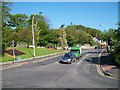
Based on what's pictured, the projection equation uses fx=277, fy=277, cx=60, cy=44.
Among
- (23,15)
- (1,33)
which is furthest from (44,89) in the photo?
(23,15)

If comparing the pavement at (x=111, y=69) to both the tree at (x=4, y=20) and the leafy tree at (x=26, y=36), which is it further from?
the leafy tree at (x=26, y=36)

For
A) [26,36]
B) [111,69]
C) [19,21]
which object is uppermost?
[19,21]

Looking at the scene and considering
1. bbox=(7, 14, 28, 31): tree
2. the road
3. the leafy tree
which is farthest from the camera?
bbox=(7, 14, 28, 31): tree

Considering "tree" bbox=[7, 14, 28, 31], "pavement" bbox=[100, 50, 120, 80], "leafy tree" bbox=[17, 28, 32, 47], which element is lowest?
"pavement" bbox=[100, 50, 120, 80]

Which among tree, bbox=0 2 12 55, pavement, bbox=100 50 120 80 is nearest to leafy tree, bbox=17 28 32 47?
tree, bbox=0 2 12 55


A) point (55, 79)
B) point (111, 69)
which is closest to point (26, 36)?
point (111, 69)

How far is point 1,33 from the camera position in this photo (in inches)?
1740

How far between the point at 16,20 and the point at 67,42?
80.9 ft

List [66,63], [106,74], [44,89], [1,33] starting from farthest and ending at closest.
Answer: [1,33] → [66,63] → [106,74] → [44,89]

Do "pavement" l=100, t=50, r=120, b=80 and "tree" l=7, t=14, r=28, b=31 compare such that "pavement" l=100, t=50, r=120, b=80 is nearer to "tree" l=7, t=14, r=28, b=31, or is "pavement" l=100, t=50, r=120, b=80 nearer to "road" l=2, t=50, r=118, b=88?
"road" l=2, t=50, r=118, b=88

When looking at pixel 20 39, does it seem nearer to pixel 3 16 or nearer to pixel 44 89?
pixel 3 16

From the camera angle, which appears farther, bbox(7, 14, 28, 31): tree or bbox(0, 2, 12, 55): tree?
bbox(7, 14, 28, 31): tree

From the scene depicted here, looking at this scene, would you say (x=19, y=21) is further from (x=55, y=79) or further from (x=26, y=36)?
(x=55, y=79)

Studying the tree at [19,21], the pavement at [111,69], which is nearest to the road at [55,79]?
the pavement at [111,69]
